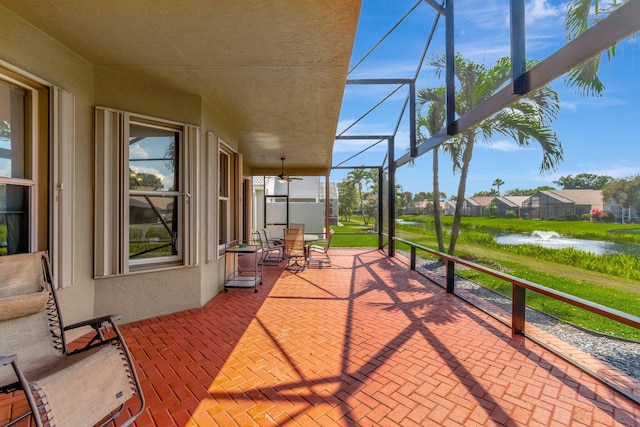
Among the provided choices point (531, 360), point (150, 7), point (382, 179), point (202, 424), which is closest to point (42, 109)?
point (150, 7)

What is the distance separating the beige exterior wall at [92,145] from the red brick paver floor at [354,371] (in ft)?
0.94

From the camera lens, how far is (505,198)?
401 centimetres

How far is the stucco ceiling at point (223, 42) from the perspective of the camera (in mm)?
2158

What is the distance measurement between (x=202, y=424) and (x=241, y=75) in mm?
3244

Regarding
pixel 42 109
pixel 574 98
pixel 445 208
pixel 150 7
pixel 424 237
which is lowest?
pixel 424 237

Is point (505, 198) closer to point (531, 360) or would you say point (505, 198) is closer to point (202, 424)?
point (531, 360)

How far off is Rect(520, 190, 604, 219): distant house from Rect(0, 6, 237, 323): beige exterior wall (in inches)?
164

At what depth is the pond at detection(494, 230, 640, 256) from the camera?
226 cm

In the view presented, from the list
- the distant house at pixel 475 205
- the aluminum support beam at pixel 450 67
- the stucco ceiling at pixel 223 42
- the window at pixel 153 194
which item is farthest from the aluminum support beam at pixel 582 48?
the window at pixel 153 194

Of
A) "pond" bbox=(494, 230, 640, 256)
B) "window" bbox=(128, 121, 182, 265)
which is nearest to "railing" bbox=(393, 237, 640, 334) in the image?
"pond" bbox=(494, 230, 640, 256)

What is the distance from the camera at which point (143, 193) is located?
350cm

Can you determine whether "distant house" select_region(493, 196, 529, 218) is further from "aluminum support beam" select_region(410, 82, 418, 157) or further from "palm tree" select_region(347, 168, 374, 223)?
"palm tree" select_region(347, 168, 374, 223)

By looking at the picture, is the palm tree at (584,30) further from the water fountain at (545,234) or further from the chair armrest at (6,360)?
the chair armrest at (6,360)

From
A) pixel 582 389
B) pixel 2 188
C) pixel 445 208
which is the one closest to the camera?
pixel 582 389
